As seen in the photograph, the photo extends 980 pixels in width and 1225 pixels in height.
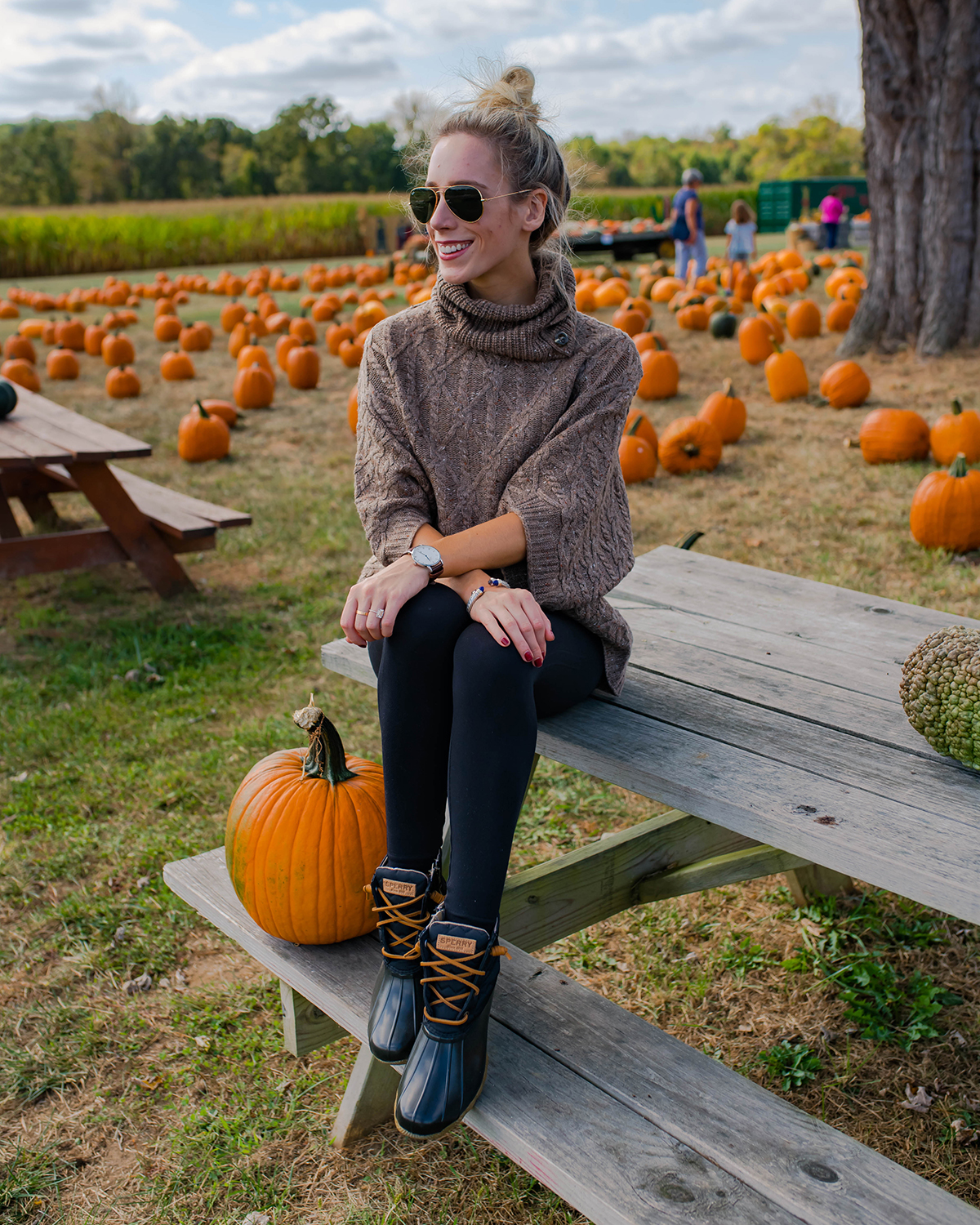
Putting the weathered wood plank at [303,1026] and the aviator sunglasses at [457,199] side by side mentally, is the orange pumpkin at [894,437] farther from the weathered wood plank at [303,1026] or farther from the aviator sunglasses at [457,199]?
the weathered wood plank at [303,1026]

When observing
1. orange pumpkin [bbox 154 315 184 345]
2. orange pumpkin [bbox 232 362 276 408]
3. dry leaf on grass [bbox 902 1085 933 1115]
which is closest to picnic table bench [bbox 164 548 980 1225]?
dry leaf on grass [bbox 902 1085 933 1115]

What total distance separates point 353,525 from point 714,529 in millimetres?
1907

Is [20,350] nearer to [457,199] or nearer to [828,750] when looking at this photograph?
[457,199]

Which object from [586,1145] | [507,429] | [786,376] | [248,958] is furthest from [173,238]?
[586,1145]

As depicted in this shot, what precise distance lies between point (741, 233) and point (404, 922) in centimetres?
1571

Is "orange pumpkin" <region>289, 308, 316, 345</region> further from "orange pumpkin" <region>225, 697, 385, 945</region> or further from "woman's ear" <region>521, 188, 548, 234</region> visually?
"orange pumpkin" <region>225, 697, 385, 945</region>

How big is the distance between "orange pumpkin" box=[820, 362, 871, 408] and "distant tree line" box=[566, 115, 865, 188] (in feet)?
141

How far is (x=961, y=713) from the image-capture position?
1525 mm

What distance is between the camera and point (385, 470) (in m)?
1.93

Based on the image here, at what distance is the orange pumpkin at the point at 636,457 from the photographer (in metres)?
5.64

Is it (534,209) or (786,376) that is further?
(786,376)

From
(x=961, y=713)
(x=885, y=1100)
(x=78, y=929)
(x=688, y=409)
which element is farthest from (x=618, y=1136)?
(x=688, y=409)

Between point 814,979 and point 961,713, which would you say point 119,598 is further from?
point 961,713

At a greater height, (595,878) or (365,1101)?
(595,878)
